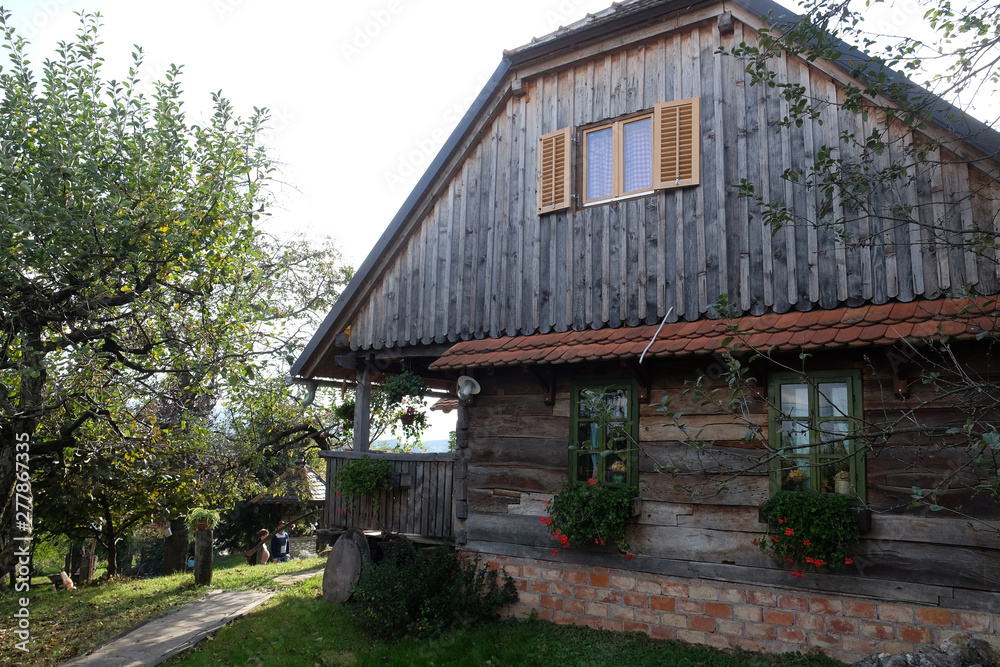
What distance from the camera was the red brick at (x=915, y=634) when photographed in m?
5.95

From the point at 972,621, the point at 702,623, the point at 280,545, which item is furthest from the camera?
the point at 280,545

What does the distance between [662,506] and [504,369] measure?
2.68 m

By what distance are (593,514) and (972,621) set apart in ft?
11.3

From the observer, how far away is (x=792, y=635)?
6500mm

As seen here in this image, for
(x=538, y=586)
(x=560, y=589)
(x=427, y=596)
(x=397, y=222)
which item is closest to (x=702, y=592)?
(x=560, y=589)

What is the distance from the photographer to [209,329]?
378 inches

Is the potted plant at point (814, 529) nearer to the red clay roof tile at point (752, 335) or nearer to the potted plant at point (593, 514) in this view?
the red clay roof tile at point (752, 335)

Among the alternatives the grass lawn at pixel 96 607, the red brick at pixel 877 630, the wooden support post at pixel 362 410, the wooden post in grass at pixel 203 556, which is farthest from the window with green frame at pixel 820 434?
the wooden post in grass at pixel 203 556

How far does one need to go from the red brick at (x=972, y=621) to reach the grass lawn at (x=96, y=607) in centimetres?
957

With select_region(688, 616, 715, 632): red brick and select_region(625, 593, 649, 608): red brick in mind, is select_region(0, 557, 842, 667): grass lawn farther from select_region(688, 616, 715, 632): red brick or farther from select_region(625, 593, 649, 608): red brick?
select_region(625, 593, 649, 608): red brick

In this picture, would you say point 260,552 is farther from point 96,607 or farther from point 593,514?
point 593,514

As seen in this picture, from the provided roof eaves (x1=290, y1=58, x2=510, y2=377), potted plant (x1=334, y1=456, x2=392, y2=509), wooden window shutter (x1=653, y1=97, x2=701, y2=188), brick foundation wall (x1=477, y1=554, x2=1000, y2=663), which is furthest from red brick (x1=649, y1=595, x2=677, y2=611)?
roof eaves (x1=290, y1=58, x2=510, y2=377)

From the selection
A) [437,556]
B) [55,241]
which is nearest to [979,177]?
[437,556]

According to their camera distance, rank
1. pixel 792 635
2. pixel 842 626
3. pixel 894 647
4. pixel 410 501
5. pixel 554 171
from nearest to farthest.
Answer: pixel 894 647 < pixel 842 626 < pixel 792 635 < pixel 554 171 < pixel 410 501
